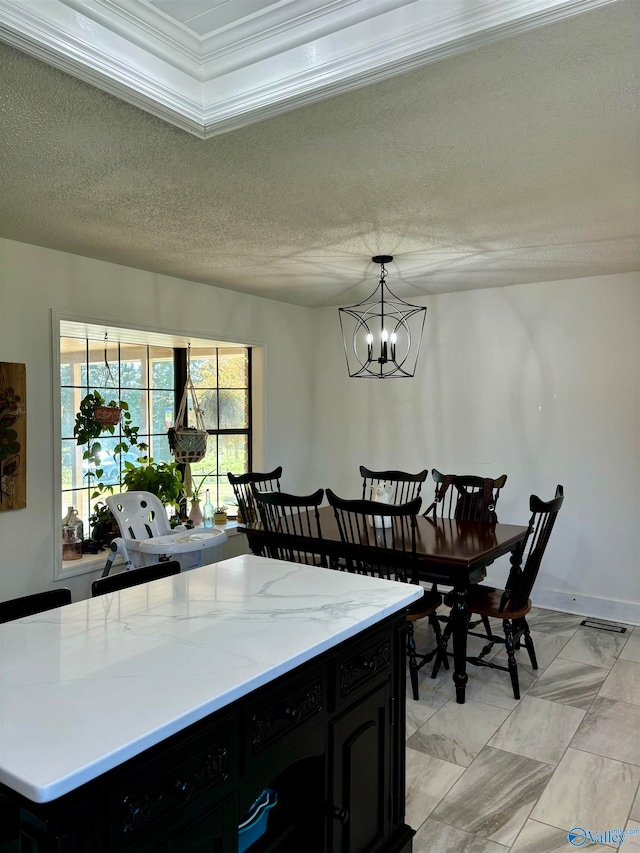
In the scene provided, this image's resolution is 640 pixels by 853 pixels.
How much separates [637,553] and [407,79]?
3.86 m

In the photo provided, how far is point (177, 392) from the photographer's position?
532cm

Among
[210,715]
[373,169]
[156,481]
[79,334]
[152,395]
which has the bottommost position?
[210,715]

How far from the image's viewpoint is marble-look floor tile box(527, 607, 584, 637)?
4.30 meters

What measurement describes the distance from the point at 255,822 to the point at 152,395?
398 centimetres

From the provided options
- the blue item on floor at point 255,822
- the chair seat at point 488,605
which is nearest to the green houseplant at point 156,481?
the chair seat at point 488,605

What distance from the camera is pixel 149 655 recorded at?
4.78 feet

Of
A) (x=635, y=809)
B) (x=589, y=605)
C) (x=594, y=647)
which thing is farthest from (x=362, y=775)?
(x=589, y=605)

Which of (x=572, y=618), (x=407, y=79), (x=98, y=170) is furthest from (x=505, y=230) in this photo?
(x=572, y=618)

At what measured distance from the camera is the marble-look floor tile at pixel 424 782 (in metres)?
2.38

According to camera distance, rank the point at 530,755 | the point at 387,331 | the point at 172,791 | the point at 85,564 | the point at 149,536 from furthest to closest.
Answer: the point at 387,331
the point at 149,536
the point at 85,564
the point at 530,755
the point at 172,791

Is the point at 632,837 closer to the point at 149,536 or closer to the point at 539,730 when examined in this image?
the point at 539,730

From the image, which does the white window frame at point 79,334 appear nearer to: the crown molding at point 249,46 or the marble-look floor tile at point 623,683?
the crown molding at point 249,46

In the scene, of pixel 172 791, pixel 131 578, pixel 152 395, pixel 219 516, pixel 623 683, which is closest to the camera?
pixel 172 791

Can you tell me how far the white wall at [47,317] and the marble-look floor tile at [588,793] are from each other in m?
2.88
